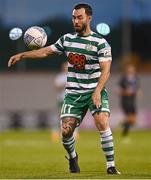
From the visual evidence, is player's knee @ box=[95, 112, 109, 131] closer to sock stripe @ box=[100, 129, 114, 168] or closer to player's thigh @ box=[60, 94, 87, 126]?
sock stripe @ box=[100, 129, 114, 168]

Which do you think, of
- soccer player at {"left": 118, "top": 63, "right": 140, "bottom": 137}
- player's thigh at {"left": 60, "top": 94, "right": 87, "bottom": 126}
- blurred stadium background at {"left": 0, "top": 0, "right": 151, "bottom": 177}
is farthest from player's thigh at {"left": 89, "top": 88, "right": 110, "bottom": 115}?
blurred stadium background at {"left": 0, "top": 0, "right": 151, "bottom": 177}

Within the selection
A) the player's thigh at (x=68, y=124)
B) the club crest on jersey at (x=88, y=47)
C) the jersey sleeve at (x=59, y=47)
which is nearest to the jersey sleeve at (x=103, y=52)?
the club crest on jersey at (x=88, y=47)

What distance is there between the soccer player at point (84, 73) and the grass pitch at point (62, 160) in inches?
28.2

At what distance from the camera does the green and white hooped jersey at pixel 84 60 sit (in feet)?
A: 46.1

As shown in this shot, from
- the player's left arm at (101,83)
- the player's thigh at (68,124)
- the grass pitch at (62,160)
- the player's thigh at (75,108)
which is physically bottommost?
the grass pitch at (62,160)

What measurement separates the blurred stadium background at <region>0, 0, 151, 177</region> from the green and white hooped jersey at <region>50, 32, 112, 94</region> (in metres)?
23.7

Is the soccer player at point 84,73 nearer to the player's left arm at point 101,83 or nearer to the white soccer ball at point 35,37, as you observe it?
the player's left arm at point 101,83

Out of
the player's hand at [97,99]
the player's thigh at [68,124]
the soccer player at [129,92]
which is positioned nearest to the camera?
the player's hand at [97,99]

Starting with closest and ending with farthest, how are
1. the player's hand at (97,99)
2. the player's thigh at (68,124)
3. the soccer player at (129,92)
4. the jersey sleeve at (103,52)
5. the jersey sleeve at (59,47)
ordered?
the player's hand at (97,99), the jersey sleeve at (103,52), the player's thigh at (68,124), the jersey sleeve at (59,47), the soccer player at (129,92)

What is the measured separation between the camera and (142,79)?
39688mm

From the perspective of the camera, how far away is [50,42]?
4050 centimetres

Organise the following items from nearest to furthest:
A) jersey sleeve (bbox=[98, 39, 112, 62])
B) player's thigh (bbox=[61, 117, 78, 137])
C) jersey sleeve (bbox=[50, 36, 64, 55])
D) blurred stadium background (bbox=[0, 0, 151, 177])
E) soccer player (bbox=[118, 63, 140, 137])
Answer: jersey sleeve (bbox=[98, 39, 112, 62])
player's thigh (bbox=[61, 117, 78, 137])
jersey sleeve (bbox=[50, 36, 64, 55])
soccer player (bbox=[118, 63, 140, 137])
blurred stadium background (bbox=[0, 0, 151, 177])

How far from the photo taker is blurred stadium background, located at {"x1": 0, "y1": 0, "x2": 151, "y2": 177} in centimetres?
3910

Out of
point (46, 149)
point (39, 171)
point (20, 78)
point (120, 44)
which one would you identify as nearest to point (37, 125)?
point (20, 78)
